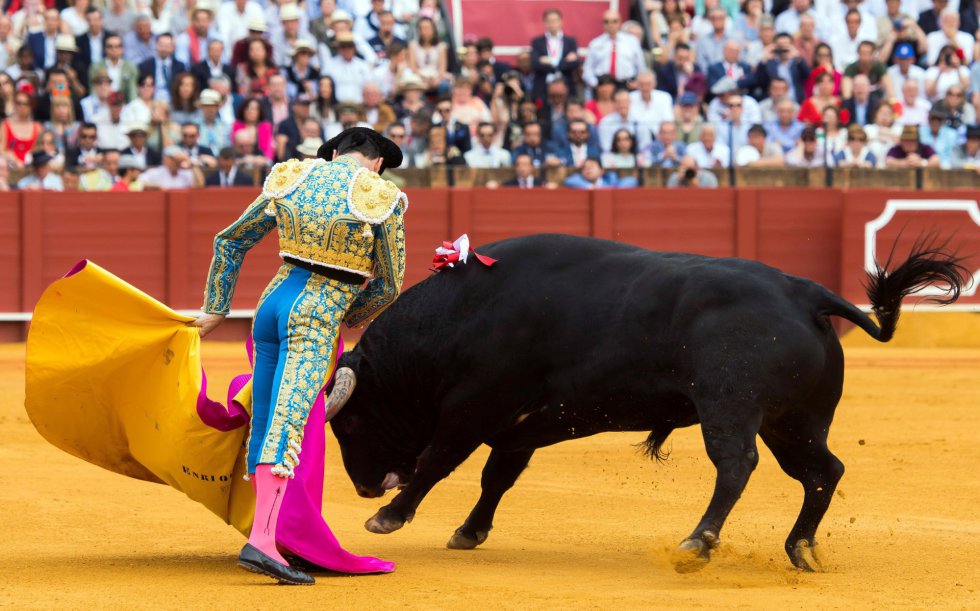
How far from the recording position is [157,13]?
1257 cm

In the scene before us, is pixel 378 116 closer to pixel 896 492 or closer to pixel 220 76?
pixel 220 76

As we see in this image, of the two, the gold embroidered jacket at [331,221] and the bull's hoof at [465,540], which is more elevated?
the gold embroidered jacket at [331,221]

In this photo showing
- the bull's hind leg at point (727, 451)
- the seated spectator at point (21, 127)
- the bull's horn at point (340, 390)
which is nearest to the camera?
the bull's hind leg at point (727, 451)

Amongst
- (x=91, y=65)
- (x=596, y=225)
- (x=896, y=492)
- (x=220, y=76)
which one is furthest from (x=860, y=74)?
(x=896, y=492)

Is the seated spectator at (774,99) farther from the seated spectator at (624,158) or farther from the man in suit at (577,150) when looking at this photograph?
the man in suit at (577,150)

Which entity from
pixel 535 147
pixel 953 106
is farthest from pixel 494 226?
pixel 953 106

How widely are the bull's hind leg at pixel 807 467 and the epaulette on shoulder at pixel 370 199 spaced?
124 centimetres

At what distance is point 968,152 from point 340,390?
924 centimetres

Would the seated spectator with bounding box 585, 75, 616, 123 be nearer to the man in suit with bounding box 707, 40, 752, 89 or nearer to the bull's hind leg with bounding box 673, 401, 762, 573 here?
the man in suit with bounding box 707, 40, 752, 89

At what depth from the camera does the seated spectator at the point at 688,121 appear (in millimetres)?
12328

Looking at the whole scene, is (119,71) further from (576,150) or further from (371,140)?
(371,140)

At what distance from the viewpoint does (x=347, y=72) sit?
1233 cm

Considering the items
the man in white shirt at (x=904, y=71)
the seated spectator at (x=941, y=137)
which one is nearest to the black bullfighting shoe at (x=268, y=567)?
the seated spectator at (x=941, y=137)

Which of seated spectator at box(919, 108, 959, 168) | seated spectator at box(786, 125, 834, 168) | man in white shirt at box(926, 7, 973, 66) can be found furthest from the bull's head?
man in white shirt at box(926, 7, 973, 66)
